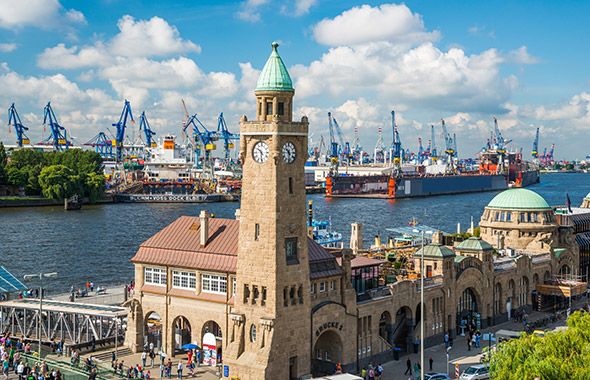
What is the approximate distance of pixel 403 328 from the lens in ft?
185

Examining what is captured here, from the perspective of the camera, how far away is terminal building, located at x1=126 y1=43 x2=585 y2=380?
44.4 metres

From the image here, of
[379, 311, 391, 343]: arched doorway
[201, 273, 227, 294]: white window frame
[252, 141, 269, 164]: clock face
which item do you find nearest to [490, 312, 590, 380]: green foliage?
[379, 311, 391, 343]: arched doorway

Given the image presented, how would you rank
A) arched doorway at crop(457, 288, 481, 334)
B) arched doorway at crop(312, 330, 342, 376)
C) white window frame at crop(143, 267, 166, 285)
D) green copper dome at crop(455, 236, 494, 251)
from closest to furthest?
arched doorway at crop(312, 330, 342, 376)
white window frame at crop(143, 267, 166, 285)
arched doorway at crop(457, 288, 481, 334)
green copper dome at crop(455, 236, 494, 251)

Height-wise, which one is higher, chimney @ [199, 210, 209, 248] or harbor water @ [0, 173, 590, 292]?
chimney @ [199, 210, 209, 248]

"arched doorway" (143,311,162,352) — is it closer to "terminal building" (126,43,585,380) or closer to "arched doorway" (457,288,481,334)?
"terminal building" (126,43,585,380)

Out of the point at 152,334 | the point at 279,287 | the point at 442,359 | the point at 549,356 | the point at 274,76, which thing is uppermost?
the point at 274,76

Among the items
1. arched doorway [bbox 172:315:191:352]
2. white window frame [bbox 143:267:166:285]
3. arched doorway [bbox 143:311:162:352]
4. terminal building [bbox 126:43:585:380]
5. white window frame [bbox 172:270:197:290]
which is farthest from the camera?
arched doorway [bbox 143:311:162:352]

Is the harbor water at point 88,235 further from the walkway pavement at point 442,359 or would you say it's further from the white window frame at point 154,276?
the walkway pavement at point 442,359

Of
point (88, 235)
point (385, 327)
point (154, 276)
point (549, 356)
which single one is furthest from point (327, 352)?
point (88, 235)

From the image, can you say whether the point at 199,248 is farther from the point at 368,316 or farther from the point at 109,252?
the point at 109,252

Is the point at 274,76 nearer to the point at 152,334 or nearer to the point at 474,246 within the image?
the point at 152,334

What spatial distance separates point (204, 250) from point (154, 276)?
17.6 ft

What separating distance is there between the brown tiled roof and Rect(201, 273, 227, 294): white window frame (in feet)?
2.14

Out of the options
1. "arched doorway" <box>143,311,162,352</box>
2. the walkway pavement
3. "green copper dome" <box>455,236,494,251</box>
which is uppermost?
"green copper dome" <box>455,236,494,251</box>
